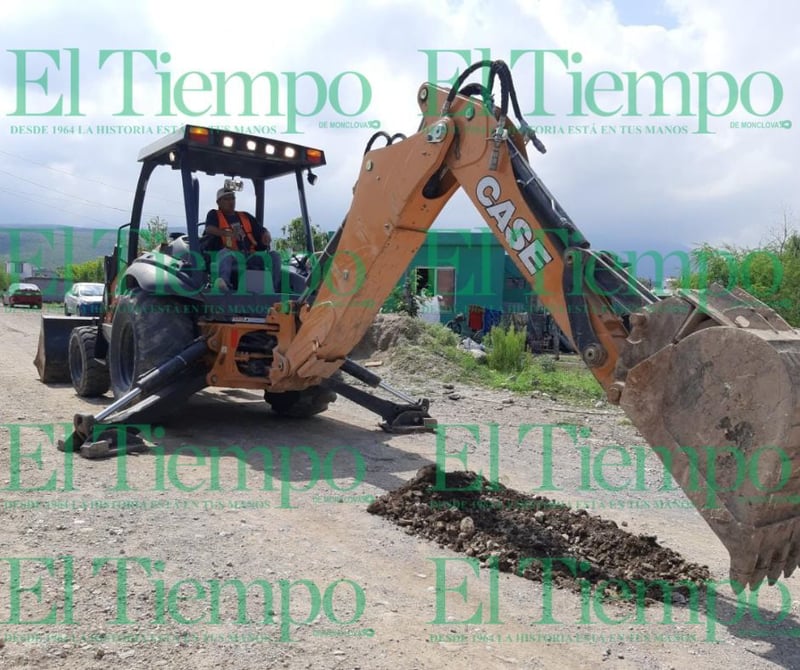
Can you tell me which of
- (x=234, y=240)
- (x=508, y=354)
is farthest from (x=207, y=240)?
(x=508, y=354)

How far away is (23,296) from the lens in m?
35.8

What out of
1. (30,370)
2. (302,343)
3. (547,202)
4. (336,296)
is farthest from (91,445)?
(30,370)

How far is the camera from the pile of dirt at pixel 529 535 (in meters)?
4.31

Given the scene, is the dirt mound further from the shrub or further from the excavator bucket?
the excavator bucket

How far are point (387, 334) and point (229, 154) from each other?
23.2 ft

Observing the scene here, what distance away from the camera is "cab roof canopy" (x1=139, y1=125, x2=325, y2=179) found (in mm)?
7336

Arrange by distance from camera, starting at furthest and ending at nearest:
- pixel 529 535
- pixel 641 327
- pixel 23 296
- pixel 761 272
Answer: pixel 23 296 → pixel 761 272 → pixel 529 535 → pixel 641 327

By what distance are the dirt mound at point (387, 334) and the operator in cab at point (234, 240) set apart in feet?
20.7

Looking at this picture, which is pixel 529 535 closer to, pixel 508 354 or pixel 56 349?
pixel 56 349

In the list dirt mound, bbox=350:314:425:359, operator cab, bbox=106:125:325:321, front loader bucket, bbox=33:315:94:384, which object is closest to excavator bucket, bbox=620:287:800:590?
operator cab, bbox=106:125:325:321

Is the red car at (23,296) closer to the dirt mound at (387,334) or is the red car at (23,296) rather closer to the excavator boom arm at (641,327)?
the dirt mound at (387,334)

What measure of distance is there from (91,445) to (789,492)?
5.15 metres

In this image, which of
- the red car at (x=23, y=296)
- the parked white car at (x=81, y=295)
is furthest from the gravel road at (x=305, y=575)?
the red car at (x=23, y=296)

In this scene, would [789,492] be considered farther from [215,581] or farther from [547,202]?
[215,581]
